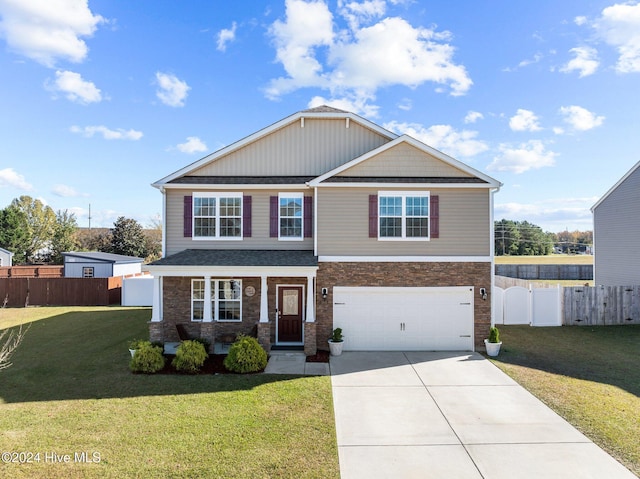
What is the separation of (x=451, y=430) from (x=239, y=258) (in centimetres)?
807

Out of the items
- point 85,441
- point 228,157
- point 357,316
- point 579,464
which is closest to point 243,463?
point 85,441

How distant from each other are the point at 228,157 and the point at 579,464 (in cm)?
1339

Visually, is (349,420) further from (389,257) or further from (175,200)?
(175,200)

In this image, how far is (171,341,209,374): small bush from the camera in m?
10.2

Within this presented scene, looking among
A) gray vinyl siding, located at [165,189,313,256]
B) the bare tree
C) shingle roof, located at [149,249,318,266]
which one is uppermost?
gray vinyl siding, located at [165,189,313,256]

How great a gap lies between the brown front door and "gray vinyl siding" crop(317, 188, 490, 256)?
196 centimetres

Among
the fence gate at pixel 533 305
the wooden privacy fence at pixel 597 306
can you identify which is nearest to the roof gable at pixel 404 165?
the fence gate at pixel 533 305

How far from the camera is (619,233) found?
18516 mm

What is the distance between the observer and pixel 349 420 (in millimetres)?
7520

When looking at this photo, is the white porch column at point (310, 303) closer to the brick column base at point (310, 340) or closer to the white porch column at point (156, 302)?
the brick column base at point (310, 340)

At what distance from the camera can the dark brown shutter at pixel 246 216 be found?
43.6 feet

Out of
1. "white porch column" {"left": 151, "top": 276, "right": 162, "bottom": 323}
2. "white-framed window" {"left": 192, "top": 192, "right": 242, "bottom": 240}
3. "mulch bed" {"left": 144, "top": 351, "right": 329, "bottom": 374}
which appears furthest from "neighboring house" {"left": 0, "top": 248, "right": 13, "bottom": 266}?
"mulch bed" {"left": 144, "top": 351, "right": 329, "bottom": 374}

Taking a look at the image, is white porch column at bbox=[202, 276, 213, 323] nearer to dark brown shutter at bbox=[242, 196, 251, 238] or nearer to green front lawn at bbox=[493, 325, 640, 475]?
dark brown shutter at bbox=[242, 196, 251, 238]

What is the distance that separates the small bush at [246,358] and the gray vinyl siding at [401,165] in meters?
6.60
